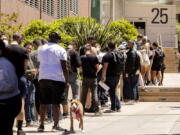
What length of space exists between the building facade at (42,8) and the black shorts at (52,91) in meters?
16.5

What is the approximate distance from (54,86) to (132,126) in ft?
8.15

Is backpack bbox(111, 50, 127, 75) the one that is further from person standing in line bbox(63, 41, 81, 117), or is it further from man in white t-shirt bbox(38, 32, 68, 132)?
man in white t-shirt bbox(38, 32, 68, 132)

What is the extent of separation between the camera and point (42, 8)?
40031 mm

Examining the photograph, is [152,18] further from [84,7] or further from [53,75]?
[53,75]

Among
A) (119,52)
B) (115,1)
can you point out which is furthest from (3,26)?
(115,1)

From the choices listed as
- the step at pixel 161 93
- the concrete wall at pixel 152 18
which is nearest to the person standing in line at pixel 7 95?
the step at pixel 161 93

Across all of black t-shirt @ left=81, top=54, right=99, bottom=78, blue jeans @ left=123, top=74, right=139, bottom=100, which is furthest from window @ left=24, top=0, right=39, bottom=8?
black t-shirt @ left=81, top=54, right=99, bottom=78

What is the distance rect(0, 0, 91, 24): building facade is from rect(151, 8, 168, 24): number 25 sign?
890cm

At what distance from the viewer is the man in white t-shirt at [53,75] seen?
44.7ft

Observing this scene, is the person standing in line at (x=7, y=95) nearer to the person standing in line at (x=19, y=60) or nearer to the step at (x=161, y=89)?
the person standing in line at (x=19, y=60)

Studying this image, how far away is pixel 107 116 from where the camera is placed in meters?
18.3

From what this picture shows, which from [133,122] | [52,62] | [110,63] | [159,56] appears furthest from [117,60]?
[159,56]

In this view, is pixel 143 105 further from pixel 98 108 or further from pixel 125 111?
pixel 98 108

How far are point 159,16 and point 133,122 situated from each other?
5101 cm
